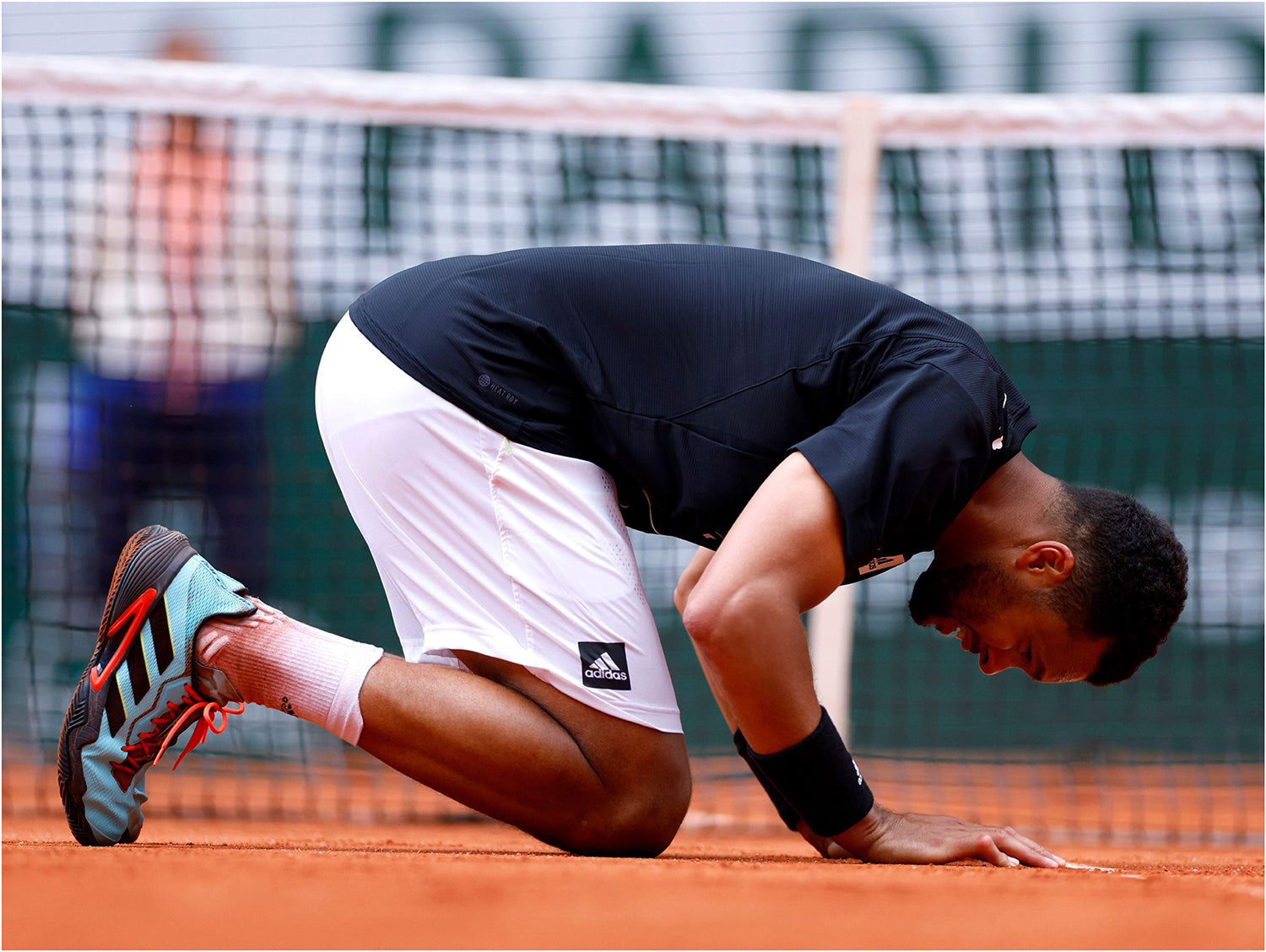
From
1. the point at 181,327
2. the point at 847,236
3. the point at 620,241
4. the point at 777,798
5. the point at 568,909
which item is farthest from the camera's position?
the point at 620,241

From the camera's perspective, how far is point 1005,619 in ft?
5.54

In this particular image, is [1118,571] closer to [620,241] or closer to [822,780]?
[822,780]

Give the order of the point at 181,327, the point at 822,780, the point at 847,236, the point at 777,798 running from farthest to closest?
1. the point at 181,327
2. the point at 847,236
3. the point at 777,798
4. the point at 822,780

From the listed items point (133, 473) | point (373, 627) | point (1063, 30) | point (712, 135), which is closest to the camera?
point (712, 135)

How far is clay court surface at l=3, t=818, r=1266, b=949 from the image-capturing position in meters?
1.17

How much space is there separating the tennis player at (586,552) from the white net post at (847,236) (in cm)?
153

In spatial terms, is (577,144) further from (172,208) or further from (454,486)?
(454,486)

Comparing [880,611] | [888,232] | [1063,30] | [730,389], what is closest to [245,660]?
[730,389]

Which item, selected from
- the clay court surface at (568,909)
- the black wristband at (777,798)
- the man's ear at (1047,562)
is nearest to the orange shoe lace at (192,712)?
the clay court surface at (568,909)

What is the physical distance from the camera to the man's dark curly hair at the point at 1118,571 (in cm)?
162

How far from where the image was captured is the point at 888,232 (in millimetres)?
4074

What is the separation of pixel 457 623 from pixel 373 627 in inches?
124

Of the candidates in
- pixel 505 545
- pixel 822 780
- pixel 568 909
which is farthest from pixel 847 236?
pixel 568 909

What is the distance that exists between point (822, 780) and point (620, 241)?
9.72 feet
